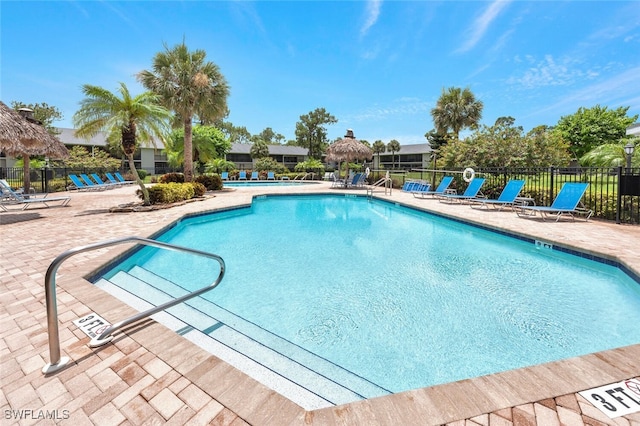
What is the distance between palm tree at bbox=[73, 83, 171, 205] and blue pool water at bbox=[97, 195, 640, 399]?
16.7 ft

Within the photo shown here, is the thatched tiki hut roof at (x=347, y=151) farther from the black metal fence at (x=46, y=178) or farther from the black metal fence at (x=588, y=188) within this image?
the black metal fence at (x=46, y=178)

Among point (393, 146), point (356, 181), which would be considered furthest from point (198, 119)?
point (393, 146)

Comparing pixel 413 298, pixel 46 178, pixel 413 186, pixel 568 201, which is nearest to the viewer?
pixel 413 298

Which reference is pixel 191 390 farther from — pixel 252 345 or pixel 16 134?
pixel 16 134

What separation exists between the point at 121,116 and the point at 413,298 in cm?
1095

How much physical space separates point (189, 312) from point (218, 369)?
1583mm

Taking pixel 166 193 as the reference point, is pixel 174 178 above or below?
above

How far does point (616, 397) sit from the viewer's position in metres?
1.85

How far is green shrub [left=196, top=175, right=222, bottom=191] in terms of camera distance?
17.7 m

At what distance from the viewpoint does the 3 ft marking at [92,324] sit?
2599 millimetres

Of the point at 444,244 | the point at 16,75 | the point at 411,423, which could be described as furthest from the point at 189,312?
the point at 16,75

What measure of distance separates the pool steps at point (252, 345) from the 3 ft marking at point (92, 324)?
51 cm

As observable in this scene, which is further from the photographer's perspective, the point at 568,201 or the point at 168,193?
the point at 168,193

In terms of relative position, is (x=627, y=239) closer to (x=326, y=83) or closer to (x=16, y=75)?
(x=326, y=83)
